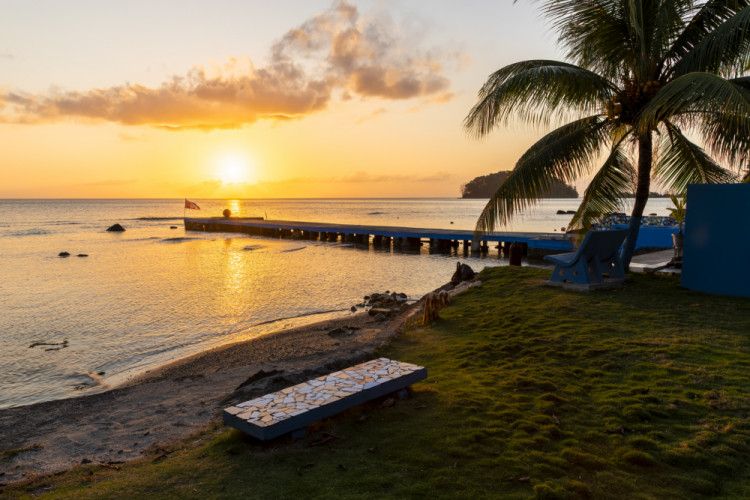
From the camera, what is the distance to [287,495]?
138 inches

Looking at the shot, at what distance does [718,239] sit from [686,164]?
8.89ft

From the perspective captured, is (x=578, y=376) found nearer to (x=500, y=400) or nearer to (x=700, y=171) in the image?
(x=500, y=400)

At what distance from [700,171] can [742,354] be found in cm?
620

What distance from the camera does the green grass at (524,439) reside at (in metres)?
3.56

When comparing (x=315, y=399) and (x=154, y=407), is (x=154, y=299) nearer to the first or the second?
(x=154, y=407)

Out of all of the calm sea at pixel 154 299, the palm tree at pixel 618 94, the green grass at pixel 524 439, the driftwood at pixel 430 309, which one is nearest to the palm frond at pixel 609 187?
the palm tree at pixel 618 94

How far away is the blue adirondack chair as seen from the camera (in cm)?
965

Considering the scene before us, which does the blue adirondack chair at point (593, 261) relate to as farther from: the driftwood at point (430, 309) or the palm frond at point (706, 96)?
the driftwood at point (430, 309)

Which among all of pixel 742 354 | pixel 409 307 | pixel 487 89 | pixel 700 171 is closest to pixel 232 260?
pixel 409 307

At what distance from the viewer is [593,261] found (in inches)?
401

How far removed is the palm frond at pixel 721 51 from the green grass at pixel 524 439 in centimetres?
516

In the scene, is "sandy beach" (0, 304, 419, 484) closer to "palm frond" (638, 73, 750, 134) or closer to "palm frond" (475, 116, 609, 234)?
"palm frond" (475, 116, 609, 234)

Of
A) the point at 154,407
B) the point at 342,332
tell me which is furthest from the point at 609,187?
the point at 154,407

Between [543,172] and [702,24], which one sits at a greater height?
[702,24]
